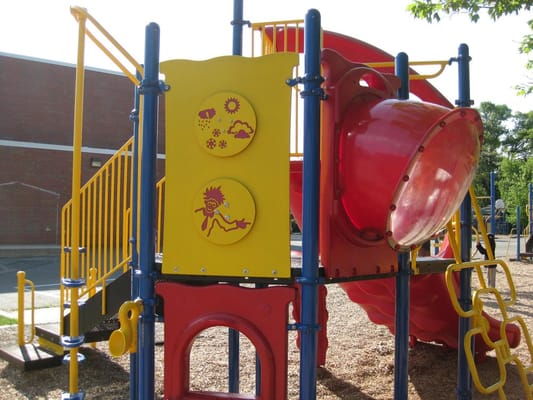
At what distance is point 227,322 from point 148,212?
684 millimetres

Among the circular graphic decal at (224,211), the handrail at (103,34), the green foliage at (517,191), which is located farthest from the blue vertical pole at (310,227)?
the green foliage at (517,191)

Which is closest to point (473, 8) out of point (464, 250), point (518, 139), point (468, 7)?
point (468, 7)

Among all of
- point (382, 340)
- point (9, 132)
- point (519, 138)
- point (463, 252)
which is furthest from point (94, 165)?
point (519, 138)

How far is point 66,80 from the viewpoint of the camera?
22203 millimetres

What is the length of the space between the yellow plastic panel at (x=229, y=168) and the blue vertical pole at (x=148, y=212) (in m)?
0.08

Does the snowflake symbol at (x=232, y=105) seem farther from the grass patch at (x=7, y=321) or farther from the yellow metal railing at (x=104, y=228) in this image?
the grass patch at (x=7, y=321)

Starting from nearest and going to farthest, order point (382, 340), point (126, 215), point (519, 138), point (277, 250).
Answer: point (277, 250) → point (126, 215) → point (382, 340) → point (519, 138)

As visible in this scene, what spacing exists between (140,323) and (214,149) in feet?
3.15

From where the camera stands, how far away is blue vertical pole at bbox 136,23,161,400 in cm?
275

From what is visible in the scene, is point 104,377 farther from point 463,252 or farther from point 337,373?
point 463,252

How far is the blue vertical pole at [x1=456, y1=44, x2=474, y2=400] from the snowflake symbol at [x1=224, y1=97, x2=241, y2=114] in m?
2.20

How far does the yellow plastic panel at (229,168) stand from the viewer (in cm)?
264

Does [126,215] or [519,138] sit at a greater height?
[519,138]

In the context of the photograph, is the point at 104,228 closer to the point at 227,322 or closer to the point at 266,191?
the point at 227,322
